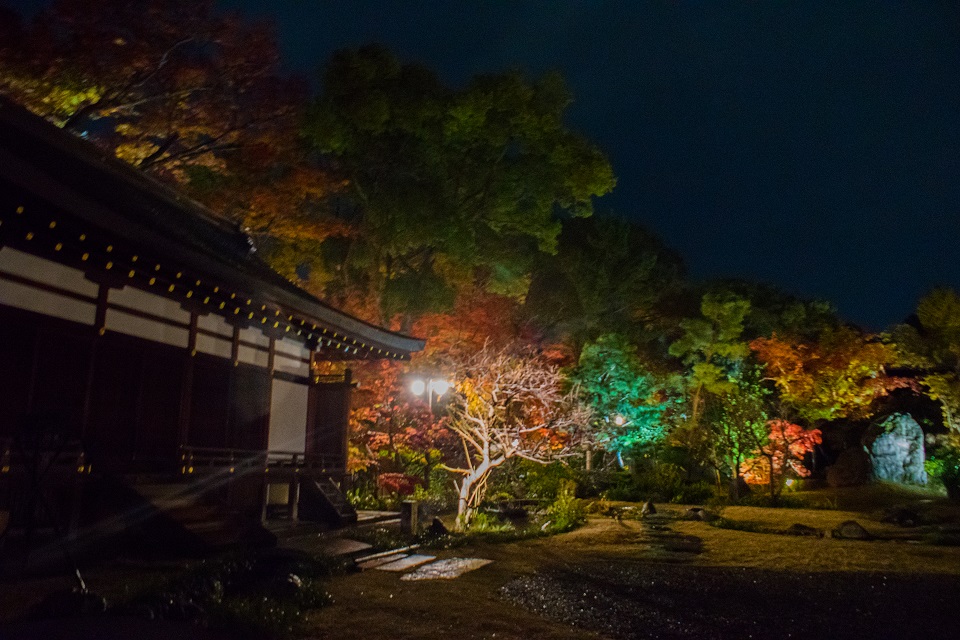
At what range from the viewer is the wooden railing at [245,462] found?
1012 cm

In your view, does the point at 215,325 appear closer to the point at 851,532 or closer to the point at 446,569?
the point at 446,569

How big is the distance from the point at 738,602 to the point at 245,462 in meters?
8.05


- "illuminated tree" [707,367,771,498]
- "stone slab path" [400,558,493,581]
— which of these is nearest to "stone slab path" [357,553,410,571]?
"stone slab path" [400,558,493,581]

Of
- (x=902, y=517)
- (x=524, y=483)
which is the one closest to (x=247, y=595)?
(x=524, y=483)

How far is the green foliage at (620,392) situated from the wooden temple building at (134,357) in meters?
12.2

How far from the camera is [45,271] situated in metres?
8.32

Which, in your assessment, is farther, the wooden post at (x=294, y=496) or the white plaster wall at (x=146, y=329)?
the wooden post at (x=294, y=496)

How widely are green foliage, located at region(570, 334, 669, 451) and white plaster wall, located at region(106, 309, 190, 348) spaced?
52.8 feet

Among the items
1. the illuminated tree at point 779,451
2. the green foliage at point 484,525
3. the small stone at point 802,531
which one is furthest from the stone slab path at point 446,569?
the illuminated tree at point 779,451

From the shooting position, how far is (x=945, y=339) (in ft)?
68.5

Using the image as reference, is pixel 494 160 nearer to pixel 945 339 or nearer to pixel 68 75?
pixel 68 75

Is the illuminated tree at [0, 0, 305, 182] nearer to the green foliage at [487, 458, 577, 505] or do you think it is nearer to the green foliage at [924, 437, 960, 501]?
the green foliage at [487, 458, 577, 505]

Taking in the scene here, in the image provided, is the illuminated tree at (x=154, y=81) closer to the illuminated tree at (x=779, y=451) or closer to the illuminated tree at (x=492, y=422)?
the illuminated tree at (x=492, y=422)

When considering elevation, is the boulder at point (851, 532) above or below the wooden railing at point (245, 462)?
below
